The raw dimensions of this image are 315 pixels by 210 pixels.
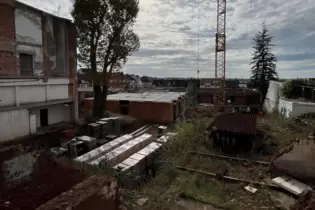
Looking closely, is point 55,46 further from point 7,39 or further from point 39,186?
point 39,186

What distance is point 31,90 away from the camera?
40.9ft

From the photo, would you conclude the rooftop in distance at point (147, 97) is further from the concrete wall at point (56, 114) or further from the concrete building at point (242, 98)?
the concrete building at point (242, 98)

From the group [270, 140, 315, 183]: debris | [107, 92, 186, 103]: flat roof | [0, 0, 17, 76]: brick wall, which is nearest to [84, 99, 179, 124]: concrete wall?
[107, 92, 186, 103]: flat roof

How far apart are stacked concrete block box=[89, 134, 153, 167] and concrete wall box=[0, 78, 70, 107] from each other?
258 inches

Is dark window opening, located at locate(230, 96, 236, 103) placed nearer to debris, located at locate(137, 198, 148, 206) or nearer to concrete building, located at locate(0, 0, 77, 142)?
concrete building, located at locate(0, 0, 77, 142)

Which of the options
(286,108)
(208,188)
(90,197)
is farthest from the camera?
(286,108)

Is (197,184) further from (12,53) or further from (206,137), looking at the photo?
(12,53)

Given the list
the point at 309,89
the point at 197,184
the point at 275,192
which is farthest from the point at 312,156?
the point at 309,89

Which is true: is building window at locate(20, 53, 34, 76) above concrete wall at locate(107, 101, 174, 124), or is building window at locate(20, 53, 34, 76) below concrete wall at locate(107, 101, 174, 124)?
above

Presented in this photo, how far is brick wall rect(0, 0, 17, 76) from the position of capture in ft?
35.6

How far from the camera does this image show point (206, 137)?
13.3 meters

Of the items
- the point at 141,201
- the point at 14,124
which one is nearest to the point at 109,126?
the point at 14,124

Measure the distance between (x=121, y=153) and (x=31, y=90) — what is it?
24.9 ft

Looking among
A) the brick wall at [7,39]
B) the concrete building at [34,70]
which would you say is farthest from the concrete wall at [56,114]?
the brick wall at [7,39]
